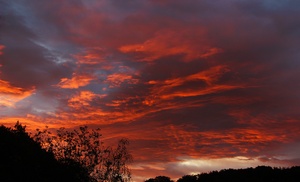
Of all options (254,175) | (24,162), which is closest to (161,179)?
(254,175)

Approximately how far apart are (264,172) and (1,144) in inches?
803

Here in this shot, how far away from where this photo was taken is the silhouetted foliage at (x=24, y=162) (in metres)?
23.6

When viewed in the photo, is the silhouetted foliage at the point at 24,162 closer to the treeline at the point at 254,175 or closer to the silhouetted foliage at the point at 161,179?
the treeline at the point at 254,175

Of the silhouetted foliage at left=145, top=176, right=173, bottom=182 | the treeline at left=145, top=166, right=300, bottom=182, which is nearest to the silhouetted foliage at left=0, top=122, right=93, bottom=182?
the treeline at left=145, top=166, right=300, bottom=182

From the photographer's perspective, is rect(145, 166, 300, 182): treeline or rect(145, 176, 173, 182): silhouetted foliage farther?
rect(145, 176, 173, 182): silhouetted foliage

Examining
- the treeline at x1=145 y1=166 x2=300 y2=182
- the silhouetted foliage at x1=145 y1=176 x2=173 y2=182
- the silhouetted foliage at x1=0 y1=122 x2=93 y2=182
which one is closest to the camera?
the silhouetted foliage at x1=0 y1=122 x2=93 y2=182

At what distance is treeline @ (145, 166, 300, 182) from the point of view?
97.3 feet

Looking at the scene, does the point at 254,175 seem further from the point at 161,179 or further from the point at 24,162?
the point at 161,179

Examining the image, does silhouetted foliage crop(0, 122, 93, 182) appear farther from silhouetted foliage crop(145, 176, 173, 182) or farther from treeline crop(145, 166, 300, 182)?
silhouetted foliage crop(145, 176, 173, 182)

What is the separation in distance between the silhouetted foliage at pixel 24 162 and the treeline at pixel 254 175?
40.3 ft

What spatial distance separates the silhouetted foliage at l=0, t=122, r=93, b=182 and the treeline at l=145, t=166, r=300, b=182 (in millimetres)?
12280

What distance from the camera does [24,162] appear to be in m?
25.3

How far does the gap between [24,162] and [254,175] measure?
60.1 ft

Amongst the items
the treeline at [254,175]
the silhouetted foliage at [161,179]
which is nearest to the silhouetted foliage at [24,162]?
the treeline at [254,175]
